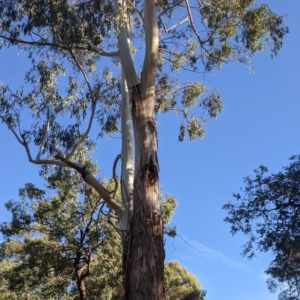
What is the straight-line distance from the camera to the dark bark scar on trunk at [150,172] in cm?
577

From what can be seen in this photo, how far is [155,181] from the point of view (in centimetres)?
581

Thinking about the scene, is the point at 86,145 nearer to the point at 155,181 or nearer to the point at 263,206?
the point at 263,206

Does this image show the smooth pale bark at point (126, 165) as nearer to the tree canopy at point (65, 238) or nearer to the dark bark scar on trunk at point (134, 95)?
the dark bark scar on trunk at point (134, 95)

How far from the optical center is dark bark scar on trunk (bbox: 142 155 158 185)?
5773 mm

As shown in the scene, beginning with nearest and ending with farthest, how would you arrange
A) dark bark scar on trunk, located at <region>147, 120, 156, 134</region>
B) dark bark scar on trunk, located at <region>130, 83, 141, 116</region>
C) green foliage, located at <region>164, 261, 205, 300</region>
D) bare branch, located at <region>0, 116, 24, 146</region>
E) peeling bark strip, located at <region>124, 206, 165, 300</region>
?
peeling bark strip, located at <region>124, 206, 165, 300</region>, dark bark scar on trunk, located at <region>147, 120, 156, 134</region>, dark bark scar on trunk, located at <region>130, 83, 141, 116</region>, bare branch, located at <region>0, 116, 24, 146</region>, green foliage, located at <region>164, 261, 205, 300</region>

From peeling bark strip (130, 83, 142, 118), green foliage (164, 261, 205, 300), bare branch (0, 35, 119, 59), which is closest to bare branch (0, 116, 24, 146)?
bare branch (0, 35, 119, 59)

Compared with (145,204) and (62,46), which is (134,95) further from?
(62,46)

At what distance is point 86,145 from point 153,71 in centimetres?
417

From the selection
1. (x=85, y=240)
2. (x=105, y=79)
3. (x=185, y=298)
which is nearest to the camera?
(x=105, y=79)

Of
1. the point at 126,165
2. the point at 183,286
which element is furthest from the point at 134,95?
the point at 183,286

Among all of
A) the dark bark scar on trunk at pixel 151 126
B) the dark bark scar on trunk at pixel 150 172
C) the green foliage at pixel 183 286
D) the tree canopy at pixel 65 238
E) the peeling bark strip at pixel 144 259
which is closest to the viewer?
the peeling bark strip at pixel 144 259

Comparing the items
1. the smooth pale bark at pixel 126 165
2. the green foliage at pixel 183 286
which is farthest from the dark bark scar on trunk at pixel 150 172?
the green foliage at pixel 183 286

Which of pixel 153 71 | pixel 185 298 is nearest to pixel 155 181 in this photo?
pixel 153 71

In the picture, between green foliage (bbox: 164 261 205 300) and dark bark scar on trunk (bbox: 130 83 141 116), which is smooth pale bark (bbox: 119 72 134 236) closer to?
dark bark scar on trunk (bbox: 130 83 141 116)
